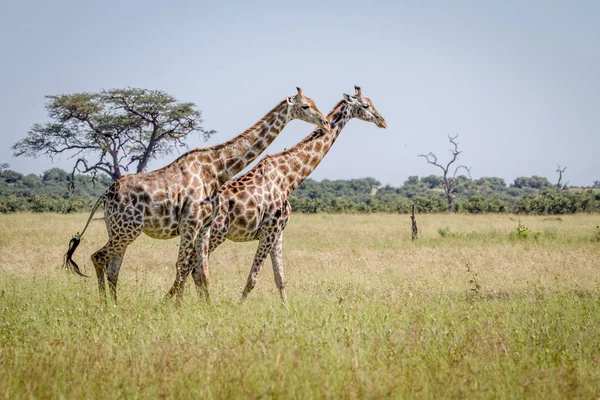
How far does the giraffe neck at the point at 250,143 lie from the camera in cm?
915

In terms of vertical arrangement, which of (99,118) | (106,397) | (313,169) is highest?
(99,118)

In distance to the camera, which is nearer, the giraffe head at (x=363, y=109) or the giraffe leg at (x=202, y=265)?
the giraffe leg at (x=202, y=265)

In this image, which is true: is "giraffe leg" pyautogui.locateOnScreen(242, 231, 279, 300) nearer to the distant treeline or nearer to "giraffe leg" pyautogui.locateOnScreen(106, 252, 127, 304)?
"giraffe leg" pyautogui.locateOnScreen(106, 252, 127, 304)

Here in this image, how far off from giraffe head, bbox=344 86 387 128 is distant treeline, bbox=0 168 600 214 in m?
27.6

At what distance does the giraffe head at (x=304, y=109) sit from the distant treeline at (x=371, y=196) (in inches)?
1117

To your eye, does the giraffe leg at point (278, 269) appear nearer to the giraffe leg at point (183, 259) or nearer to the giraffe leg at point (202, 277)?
the giraffe leg at point (202, 277)

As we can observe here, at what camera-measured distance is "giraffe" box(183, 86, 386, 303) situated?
30.8 feet

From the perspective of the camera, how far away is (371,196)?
89.6 meters

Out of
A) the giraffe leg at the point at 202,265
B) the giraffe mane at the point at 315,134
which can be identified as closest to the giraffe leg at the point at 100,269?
the giraffe leg at the point at 202,265

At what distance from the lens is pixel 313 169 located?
33.5 ft

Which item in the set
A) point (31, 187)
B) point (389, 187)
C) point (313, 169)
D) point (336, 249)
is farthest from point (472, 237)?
point (389, 187)

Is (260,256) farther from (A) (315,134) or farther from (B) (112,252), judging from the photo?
(A) (315,134)

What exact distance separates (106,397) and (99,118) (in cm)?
3679

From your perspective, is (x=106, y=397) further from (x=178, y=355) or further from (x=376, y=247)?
(x=376, y=247)
